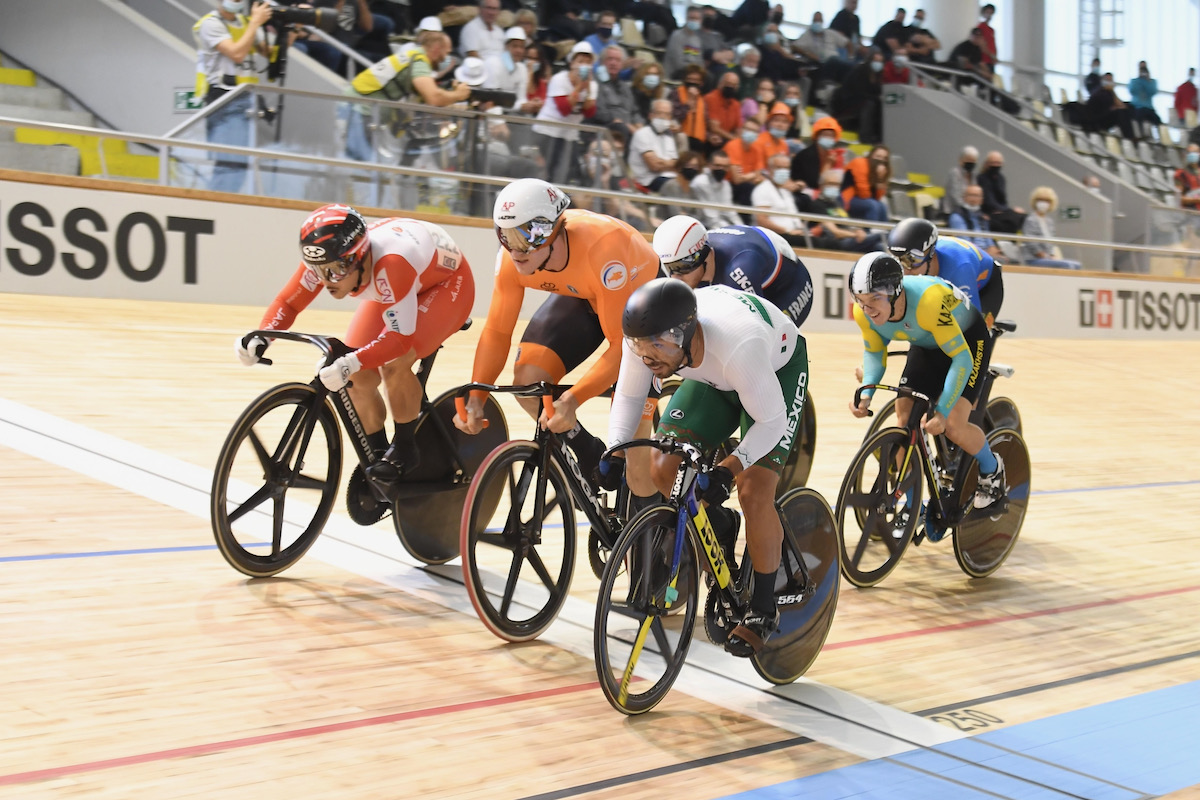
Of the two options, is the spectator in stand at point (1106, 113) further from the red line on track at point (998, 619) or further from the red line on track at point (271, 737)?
the red line on track at point (271, 737)

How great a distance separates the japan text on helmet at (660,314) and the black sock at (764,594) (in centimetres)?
75

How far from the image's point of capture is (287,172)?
852 centimetres

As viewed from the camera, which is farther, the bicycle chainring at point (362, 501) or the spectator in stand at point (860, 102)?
the spectator in stand at point (860, 102)

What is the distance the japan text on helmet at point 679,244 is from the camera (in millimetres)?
3867

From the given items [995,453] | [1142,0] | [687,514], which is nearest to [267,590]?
[687,514]

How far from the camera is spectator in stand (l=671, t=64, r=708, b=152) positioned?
38.0 feet

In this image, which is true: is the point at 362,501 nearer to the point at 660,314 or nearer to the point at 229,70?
the point at 660,314

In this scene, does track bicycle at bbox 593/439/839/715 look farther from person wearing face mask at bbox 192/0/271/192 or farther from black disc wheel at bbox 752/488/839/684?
person wearing face mask at bbox 192/0/271/192

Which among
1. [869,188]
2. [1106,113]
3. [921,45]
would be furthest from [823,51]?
[1106,113]

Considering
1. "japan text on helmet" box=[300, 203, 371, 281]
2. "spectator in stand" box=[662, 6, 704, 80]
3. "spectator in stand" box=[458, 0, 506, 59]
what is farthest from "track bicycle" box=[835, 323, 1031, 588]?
"spectator in stand" box=[662, 6, 704, 80]

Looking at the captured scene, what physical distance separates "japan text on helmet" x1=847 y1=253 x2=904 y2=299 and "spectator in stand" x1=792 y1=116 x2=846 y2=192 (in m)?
8.13

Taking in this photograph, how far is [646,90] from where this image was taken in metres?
11.1

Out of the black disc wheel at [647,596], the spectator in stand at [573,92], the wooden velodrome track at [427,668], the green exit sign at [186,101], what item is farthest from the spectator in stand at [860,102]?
the black disc wheel at [647,596]

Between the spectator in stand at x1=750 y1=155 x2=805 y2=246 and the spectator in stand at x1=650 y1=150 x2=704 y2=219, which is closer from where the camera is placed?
the spectator in stand at x1=650 y1=150 x2=704 y2=219
